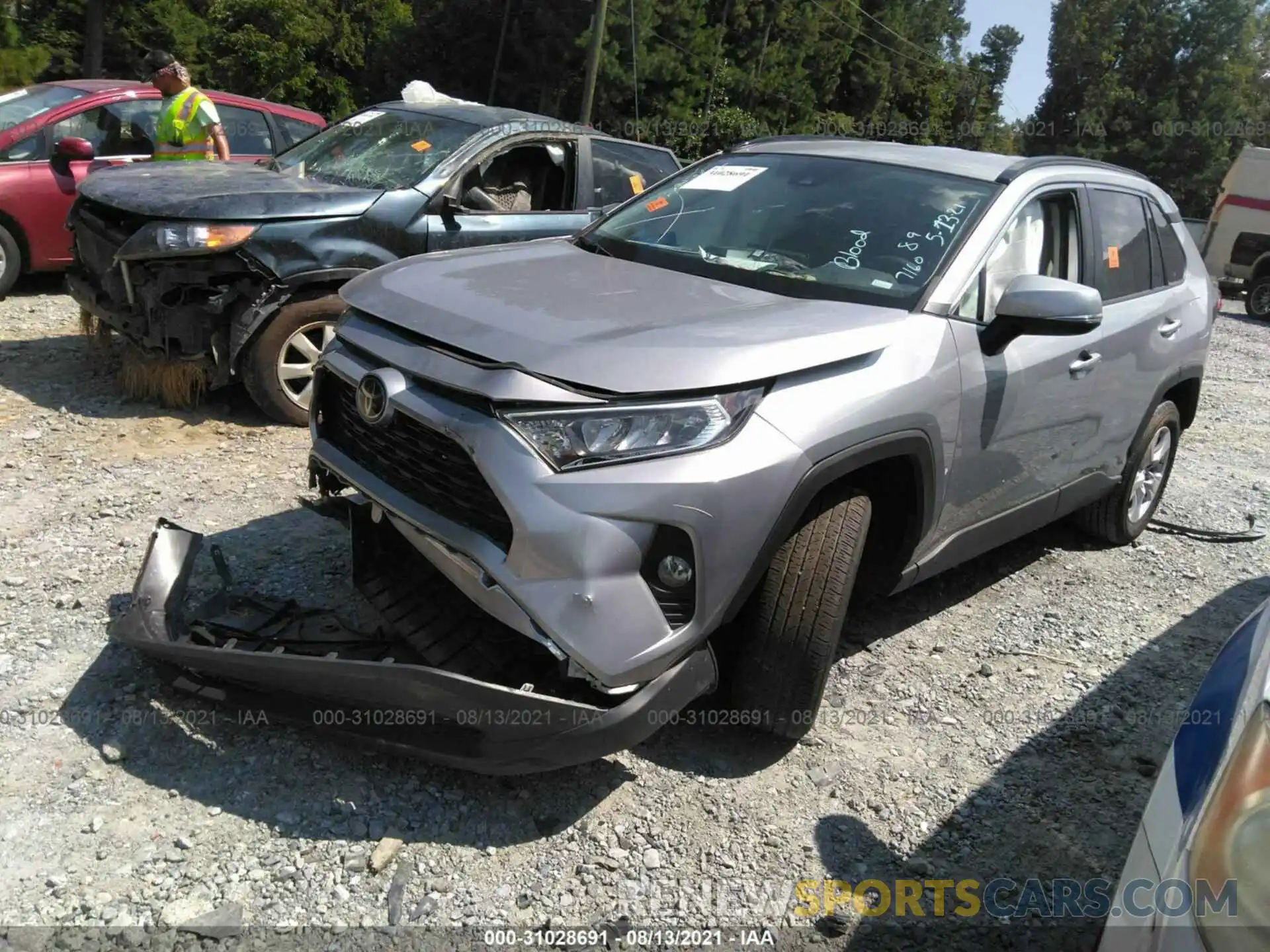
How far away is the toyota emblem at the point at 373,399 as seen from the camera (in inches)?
113

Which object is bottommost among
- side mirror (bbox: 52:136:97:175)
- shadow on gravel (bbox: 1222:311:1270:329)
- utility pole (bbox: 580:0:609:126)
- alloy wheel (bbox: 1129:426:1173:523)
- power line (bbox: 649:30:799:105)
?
alloy wheel (bbox: 1129:426:1173:523)

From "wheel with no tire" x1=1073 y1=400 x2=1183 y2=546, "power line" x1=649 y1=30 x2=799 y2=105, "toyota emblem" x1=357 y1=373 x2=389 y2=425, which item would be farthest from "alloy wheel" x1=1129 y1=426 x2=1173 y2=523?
"power line" x1=649 y1=30 x2=799 y2=105

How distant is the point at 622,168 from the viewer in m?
6.83

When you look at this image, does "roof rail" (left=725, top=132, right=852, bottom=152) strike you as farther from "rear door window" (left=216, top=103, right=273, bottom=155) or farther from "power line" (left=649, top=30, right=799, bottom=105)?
"power line" (left=649, top=30, right=799, bottom=105)

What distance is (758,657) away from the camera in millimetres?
3039

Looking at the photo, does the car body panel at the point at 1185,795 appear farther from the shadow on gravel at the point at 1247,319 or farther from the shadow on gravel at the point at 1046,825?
the shadow on gravel at the point at 1247,319

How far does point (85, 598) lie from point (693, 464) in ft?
8.10

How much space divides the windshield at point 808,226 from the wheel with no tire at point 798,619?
2.65ft

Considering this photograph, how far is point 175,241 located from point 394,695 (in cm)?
337

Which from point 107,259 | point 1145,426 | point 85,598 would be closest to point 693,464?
point 85,598

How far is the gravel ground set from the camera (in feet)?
8.48

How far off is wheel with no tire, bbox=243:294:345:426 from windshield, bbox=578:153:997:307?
6.42 ft

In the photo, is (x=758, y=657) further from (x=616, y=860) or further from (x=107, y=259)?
(x=107, y=259)

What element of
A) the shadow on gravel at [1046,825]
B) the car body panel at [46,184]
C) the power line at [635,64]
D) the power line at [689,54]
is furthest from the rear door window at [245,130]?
the power line at [689,54]
